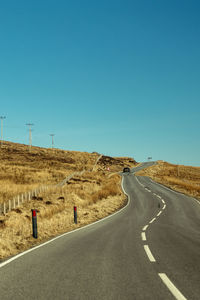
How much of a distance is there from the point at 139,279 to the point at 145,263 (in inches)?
57.3

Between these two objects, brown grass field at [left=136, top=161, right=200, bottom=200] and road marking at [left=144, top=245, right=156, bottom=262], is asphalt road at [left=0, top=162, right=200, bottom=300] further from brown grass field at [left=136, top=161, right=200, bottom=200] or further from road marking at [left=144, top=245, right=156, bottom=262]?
brown grass field at [left=136, top=161, right=200, bottom=200]

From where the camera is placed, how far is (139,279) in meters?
5.82

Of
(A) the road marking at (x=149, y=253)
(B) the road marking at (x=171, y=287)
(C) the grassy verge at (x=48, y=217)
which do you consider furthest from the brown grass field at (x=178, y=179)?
(B) the road marking at (x=171, y=287)

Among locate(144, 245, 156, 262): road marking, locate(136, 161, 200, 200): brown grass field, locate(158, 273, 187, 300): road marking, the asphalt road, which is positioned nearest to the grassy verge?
the asphalt road

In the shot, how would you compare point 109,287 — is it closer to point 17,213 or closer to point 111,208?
point 17,213

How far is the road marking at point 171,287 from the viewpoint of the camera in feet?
15.8

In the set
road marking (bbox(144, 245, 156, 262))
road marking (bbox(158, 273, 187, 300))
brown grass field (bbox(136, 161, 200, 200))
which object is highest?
brown grass field (bbox(136, 161, 200, 200))

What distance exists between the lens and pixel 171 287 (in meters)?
5.28

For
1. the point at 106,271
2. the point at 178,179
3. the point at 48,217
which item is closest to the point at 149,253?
the point at 106,271

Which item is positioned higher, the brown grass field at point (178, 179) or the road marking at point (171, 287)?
the brown grass field at point (178, 179)

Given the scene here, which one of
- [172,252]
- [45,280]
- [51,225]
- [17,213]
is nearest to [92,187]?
[17,213]

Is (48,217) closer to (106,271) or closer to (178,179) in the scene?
(106,271)

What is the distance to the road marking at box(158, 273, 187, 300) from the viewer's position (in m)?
4.82

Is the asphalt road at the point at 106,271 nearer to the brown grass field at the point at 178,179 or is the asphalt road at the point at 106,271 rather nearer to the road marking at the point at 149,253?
the road marking at the point at 149,253
